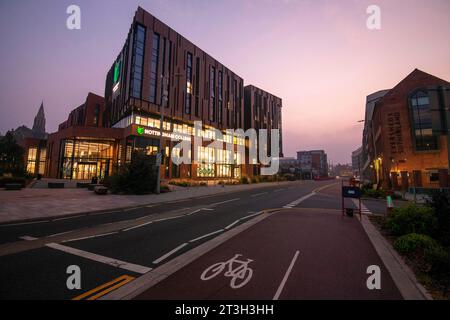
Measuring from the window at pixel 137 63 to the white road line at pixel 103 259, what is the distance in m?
36.4

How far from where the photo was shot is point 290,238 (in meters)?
7.12

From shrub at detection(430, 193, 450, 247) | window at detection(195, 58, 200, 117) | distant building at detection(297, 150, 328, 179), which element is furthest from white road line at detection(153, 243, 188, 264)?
distant building at detection(297, 150, 328, 179)

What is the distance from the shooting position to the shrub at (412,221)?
6743 millimetres

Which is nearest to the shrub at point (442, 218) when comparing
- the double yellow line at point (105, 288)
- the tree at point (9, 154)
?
the double yellow line at point (105, 288)

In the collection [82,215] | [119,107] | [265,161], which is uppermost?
[119,107]

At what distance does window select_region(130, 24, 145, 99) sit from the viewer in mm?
37500

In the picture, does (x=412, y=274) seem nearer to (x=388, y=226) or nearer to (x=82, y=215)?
(x=388, y=226)

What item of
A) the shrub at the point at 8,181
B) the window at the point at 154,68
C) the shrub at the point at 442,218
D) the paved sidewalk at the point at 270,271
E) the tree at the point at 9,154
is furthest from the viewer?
the window at the point at 154,68

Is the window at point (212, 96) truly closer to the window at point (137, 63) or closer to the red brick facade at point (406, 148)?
the window at point (137, 63)

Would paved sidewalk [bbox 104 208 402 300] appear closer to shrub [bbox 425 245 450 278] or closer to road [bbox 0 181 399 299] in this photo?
road [bbox 0 181 399 299]

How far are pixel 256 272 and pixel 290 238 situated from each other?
3074 millimetres
